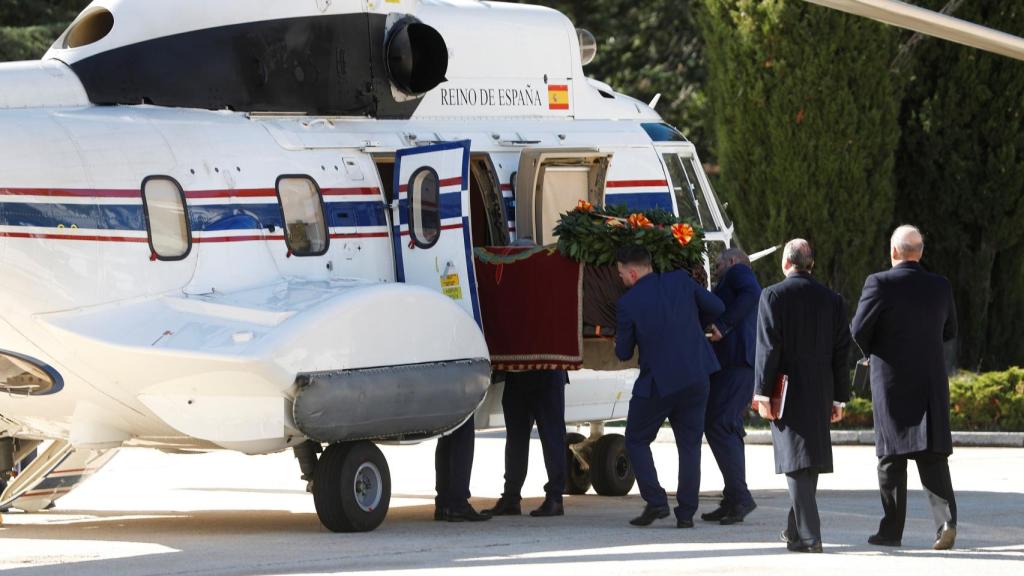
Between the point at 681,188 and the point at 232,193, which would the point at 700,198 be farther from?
the point at 232,193

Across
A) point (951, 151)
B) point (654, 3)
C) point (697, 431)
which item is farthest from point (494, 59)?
point (654, 3)

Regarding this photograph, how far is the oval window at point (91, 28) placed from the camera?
12.7m

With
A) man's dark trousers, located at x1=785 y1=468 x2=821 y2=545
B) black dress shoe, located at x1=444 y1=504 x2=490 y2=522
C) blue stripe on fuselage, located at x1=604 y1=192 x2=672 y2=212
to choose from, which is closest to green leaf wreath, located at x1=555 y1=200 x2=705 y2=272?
blue stripe on fuselage, located at x1=604 y1=192 x2=672 y2=212

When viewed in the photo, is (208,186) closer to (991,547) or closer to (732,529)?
(732,529)

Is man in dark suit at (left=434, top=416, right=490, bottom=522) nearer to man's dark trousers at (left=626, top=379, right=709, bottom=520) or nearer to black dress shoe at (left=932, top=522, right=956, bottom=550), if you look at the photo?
man's dark trousers at (left=626, top=379, right=709, bottom=520)

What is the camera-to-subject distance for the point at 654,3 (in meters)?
34.2

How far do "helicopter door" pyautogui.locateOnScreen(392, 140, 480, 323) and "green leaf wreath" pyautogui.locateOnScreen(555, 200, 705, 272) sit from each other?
0.77 m

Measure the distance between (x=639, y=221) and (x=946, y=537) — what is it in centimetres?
363

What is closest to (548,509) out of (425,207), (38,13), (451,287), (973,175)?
(451,287)

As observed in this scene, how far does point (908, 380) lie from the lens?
1073 cm

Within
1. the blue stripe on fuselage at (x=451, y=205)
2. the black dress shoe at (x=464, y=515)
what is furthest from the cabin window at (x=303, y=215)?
the black dress shoe at (x=464, y=515)

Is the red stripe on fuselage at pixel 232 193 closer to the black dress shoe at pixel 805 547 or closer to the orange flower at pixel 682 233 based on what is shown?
the orange flower at pixel 682 233

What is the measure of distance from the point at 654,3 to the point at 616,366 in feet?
70.7

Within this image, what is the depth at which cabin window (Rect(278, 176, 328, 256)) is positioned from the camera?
1278cm
